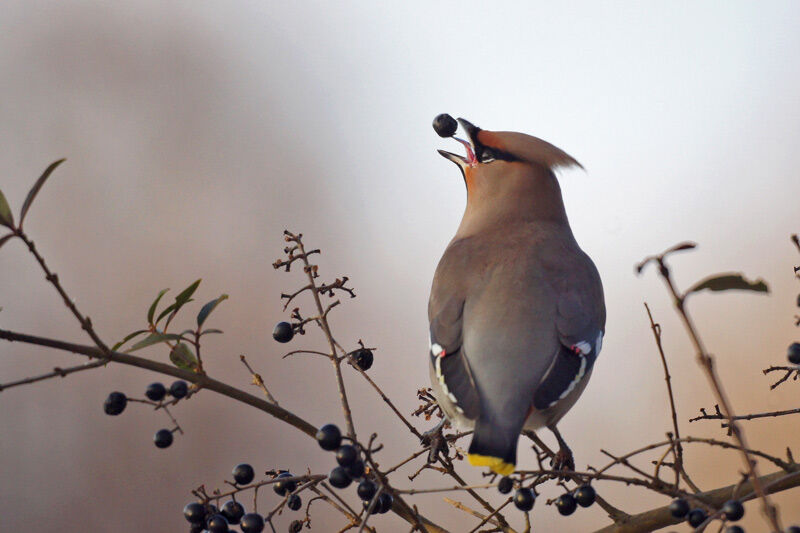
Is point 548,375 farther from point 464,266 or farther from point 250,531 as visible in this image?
point 250,531

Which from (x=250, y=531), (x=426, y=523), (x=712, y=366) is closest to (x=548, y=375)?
(x=426, y=523)

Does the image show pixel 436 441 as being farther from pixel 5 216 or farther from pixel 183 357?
pixel 5 216

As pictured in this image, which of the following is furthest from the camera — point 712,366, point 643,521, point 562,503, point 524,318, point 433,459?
point 524,318

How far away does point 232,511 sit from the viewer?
5.64 ft

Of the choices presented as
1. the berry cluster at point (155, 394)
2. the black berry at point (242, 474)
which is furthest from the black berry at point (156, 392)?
the black berry at point (242, 474)

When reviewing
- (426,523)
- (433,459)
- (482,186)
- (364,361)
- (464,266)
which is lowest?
(426,523)

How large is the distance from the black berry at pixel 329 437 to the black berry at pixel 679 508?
1.78 feet

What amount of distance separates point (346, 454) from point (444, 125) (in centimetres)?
127

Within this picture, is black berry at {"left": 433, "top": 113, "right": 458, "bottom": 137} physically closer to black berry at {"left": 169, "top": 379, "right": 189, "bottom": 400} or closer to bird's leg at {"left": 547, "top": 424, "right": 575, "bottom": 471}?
bird's leg at {"left": 547, "top": 424, "right": 575, "bottom": 471}

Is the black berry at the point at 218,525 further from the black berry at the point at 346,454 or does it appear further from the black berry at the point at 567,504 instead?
the black berry at the point at 567,504

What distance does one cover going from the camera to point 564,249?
234cm

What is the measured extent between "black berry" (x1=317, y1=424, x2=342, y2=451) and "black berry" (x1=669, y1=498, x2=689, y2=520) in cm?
54

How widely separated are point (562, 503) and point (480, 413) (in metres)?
0.23

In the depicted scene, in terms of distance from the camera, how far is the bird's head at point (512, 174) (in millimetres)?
2574
